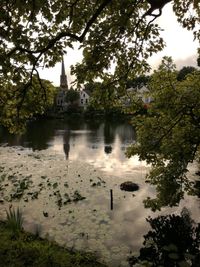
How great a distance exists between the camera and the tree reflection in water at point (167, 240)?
12728 millimetres

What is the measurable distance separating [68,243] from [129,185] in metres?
Result: 9.63

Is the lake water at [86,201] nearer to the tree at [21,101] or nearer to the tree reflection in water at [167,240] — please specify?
the tree reflection in water at [167,240]

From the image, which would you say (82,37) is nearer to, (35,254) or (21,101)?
(21,101)

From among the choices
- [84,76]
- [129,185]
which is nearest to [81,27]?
[84,76]

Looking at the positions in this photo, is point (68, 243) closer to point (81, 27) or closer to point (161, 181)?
point (161, 181)

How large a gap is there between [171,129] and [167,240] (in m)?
5.40

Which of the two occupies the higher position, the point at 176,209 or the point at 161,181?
the point at 161,181

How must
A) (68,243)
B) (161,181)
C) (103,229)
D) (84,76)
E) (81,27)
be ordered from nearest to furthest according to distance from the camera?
1. (84,76)
2. (81,27)
3. (161,181)
4. (68,243)
5. (103,229)

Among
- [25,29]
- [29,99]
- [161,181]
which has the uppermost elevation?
[25,29]

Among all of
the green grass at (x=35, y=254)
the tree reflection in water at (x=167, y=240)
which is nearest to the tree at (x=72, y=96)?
the tree reflection in water at (x=167, y=240)

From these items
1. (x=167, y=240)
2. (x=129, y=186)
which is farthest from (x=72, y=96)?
(x=167, y=240)

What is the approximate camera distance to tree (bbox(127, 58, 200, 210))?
1074cm

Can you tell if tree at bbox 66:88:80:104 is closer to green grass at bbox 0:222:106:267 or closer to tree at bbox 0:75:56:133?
green grass at bbox 0:222:106:267

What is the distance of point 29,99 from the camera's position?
10375mm
